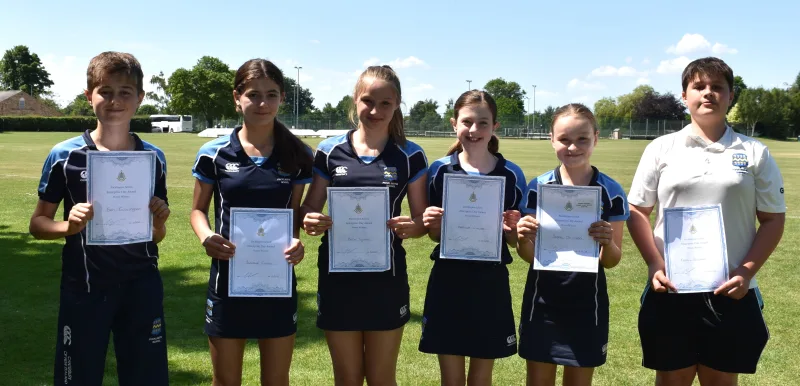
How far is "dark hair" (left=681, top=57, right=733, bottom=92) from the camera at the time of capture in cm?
354

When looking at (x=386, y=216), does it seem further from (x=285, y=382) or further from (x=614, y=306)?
(x=614, y=306)

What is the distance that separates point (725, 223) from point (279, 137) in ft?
7.99

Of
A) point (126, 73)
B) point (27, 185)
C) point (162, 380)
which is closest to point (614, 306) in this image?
point (162, 380)

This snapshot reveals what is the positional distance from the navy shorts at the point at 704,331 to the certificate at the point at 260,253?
2026 millimetres

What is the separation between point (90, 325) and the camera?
3406 millimetres

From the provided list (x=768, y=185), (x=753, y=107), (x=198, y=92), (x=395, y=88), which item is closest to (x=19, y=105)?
(x=198, y=92)

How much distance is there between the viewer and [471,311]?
147 inches

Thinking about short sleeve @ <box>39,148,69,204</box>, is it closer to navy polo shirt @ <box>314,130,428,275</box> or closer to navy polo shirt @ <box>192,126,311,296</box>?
navy polo shirt @ <box>192,126,311,296</box>

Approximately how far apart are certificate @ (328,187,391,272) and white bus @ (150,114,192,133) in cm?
9594

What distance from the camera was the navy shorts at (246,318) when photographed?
357cm

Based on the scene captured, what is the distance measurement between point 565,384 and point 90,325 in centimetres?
260

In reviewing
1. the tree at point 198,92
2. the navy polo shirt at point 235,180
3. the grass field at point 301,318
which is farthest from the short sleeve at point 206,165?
the tree at point 198,92

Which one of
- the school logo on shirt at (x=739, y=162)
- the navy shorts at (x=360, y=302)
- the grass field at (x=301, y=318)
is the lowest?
the grass field at (x=301, y=318)

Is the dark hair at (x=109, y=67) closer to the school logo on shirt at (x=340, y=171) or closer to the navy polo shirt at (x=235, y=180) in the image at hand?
the navy polo shirt at (x=235, y=180)
